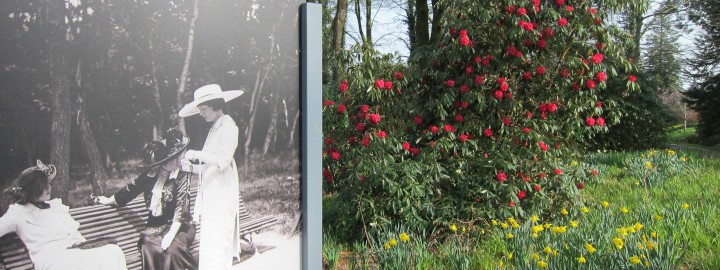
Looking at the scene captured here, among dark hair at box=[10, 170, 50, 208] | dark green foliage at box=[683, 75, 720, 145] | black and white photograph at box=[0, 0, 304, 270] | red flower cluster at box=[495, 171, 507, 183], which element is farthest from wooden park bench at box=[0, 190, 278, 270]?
dark green foliage at box=[683, 75, 720, 145]

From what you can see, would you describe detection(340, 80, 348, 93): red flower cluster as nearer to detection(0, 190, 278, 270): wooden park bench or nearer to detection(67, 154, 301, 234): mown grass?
detection(67, 154, 301, 234): mown grass

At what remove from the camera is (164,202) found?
213 cm

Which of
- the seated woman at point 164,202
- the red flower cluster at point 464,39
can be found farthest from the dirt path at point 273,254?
the red flower cluster at point 464,39

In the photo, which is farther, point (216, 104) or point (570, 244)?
point (570, 244)

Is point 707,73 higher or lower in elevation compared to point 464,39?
higher

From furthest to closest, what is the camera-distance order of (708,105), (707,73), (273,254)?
(707,73), (708,105), (273,254)

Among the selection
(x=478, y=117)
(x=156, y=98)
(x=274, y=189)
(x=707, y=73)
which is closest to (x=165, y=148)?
(x=156, y=98)

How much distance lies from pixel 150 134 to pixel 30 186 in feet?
1.36

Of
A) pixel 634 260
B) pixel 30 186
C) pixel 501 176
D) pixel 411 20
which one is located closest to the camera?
pixel 30 186

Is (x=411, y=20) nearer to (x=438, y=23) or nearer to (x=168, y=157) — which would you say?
(x=438, y=23)

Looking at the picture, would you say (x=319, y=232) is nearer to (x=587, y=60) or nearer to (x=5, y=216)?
(x=5, y=216)

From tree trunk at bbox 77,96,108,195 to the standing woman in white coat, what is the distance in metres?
0.30

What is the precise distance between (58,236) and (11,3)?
0.78m

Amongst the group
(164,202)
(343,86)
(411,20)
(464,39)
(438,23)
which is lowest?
(164,202)
